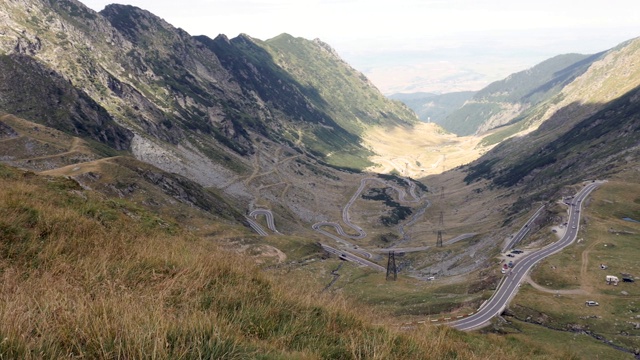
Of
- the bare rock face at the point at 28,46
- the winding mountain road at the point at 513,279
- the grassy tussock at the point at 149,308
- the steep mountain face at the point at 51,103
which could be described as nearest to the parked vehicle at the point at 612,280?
the winding mountain road at the point at 513,279

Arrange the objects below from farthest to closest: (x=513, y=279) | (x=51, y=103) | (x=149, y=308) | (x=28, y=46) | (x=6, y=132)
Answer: (x=28, y=46) < (x=51, y=103) < (x=6, y=132) < (x=513, y=279) < (x=149, y=308)

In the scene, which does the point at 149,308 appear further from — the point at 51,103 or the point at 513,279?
the point at 51,103

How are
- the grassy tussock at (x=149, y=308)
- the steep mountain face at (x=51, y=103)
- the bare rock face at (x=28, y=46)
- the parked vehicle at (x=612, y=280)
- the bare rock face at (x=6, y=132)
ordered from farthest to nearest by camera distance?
the bare rock face at (x=28, y=46), the steep mountain face at (x=51, y=103), the bare rock face at (x=6, y=132), the parked vehicle at (x=612, y=280), the grassy tussock at (x=149, y=308)

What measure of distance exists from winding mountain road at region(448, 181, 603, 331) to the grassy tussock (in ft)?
149

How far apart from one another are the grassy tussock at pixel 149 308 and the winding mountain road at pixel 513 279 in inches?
1787

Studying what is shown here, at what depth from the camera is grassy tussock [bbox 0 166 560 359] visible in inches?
207

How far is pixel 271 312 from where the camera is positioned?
836cm

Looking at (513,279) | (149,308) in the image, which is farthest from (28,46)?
(149,308)

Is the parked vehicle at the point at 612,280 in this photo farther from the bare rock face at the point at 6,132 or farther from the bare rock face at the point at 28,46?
the bare rock face at the point at 28,46

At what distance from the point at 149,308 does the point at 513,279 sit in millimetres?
74096

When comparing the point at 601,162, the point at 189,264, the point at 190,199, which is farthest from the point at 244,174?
the point at 189,264

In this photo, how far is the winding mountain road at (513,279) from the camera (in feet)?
172

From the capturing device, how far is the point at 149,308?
6754 millimetres

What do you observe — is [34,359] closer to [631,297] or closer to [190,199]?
[631,297]
